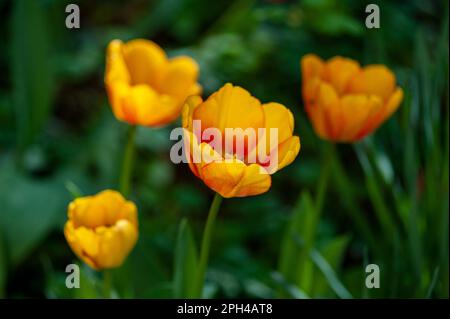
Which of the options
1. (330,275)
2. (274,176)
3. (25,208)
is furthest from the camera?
(274,176)

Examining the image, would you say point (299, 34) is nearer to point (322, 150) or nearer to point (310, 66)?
point (322, 150)

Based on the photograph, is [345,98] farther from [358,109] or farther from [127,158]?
[127,158]

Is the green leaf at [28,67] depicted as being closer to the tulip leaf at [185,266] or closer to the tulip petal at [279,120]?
the tulip leaf at [185,266]

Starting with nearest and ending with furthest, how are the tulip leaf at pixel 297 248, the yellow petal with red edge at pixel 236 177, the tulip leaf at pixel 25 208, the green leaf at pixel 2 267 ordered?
1. the yellow petal with red edge at pixel 236 177
2. the tulip leaf at pixel 297 248
3. the green leaf at pixel 2 267
4. the tulip leaf at pixel 25 208

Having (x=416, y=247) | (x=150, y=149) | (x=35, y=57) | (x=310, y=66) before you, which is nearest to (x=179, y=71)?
(x=310, y=66)

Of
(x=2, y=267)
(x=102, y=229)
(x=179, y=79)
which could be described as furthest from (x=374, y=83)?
(x=2, y=267)

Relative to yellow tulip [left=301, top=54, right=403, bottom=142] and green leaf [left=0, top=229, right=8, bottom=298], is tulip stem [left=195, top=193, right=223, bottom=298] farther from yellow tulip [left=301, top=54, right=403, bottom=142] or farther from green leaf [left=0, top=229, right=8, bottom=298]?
green leaf [left=0, top=229, right=8, bottom=298]

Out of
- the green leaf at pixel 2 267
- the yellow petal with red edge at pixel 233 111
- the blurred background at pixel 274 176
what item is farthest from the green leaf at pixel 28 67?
the yellow petal with red edge at pixel 233 111
